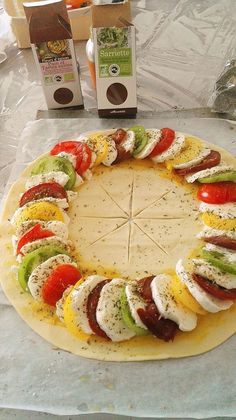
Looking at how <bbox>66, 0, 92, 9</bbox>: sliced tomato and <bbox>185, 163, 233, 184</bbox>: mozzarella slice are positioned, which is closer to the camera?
<bbox>185, 163, 233, 184</bbox>: mozzarella slice

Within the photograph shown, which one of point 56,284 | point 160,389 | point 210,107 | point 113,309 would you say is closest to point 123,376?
point 160,389

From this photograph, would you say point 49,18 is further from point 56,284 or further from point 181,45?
point 56,284

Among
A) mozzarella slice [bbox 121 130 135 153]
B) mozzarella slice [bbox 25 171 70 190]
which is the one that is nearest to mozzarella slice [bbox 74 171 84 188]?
mozzarella slice [bbox 25 171 70 190]

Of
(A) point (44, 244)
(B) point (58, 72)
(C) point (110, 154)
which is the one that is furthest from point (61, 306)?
(B) point (58, 72)

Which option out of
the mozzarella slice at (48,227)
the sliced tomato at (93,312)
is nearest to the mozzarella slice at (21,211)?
the mozzarella slice at (48,227)

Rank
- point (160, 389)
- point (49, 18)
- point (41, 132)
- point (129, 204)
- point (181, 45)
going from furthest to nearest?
point (181, 45) < point (41, 132) < point (49, 18) < point (129, 204) < point (160, 389)

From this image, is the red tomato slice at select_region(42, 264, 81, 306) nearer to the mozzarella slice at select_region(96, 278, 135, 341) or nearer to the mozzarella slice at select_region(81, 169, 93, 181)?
the mozzarella slice at select_region(96, 278, 135, 341)

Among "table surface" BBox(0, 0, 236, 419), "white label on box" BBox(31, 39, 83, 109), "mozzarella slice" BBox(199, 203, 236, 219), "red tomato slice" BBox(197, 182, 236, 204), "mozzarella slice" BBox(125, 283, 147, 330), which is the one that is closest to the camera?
"mozzarella slice" BBox(125, 283, 147, 330)
